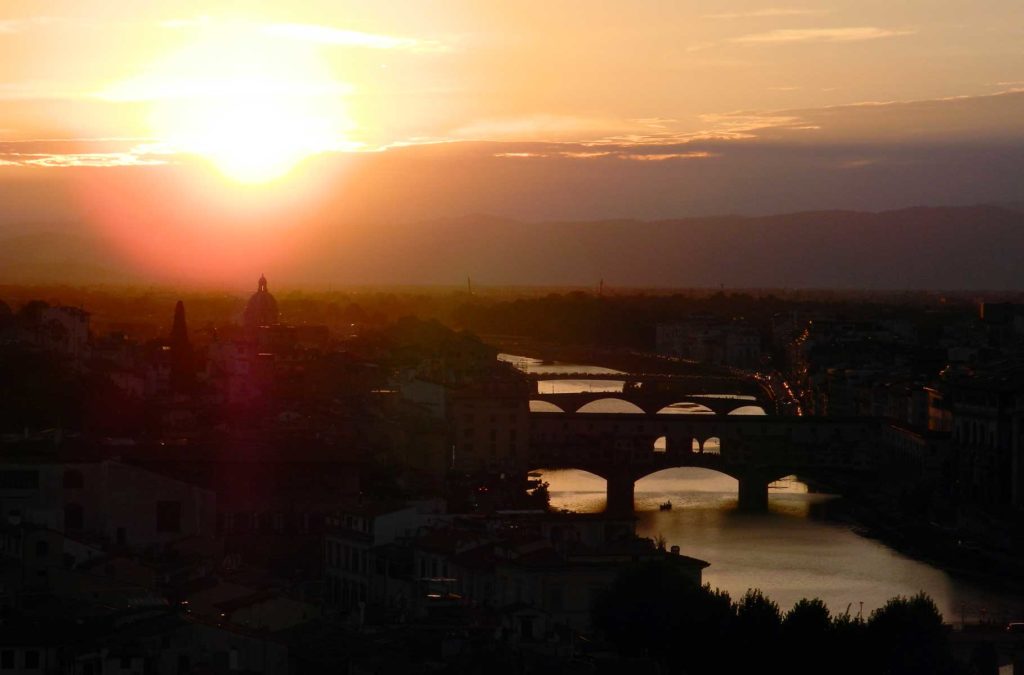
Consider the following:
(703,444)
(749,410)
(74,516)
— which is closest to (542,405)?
(749,410)

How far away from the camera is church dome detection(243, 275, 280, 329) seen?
43719 millimetres

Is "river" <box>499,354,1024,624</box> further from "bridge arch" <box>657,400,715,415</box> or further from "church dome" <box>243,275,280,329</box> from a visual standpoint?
"church dome" <box>243,275,280,329</box>

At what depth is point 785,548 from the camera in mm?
19312

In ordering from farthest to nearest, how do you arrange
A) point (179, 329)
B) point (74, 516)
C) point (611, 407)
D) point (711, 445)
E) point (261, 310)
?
point (261, 310) < point (611, 407) < point (711, 445) < point (179, 329) < point (74, 516)

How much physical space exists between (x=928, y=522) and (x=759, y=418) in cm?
695

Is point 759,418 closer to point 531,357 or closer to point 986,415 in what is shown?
point 986,415

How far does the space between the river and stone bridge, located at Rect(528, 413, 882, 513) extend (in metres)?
0.34

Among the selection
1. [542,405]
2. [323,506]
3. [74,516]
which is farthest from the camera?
[542,405]

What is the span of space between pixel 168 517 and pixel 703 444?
53.4 ft

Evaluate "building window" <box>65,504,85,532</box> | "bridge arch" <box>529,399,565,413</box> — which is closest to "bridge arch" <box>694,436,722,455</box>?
"bridge arch" <box>529,399,565,413</box>

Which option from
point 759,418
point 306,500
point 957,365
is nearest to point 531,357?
point 957,365

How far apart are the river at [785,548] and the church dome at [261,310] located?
17.1 m

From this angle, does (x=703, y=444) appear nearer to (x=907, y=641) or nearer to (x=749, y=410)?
(x=749, y=410)

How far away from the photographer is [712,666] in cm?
1095
